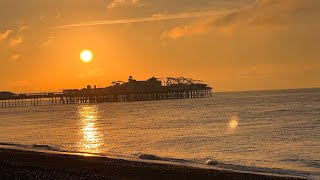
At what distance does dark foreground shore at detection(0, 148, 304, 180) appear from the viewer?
1841 cm

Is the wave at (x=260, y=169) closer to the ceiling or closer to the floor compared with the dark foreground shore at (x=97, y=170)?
closer to the floor

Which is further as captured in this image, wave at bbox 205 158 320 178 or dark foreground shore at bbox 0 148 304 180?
wave at bbox 205 158 320 178

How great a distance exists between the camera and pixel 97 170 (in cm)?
2028

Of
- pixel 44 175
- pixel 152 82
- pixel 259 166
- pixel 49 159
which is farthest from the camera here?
pixel 152 82

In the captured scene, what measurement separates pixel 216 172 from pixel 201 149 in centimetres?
1118

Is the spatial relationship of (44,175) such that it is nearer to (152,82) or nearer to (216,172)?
(216,172)

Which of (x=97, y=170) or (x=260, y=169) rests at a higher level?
(x=97, y=170)

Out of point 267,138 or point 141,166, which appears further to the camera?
point 267,138

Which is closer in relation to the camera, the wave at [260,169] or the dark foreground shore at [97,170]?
the dark foreground shore at [97,170]

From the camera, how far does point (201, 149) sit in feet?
Answer: 102

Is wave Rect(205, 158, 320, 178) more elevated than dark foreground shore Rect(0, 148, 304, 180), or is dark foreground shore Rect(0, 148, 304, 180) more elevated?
dark foreground shore Rect(0, 148, 304, 180)

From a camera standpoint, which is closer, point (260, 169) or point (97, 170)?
point (97, 170)

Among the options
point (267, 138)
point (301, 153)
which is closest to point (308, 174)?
point (301, 153)

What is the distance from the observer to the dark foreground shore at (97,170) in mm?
18406
